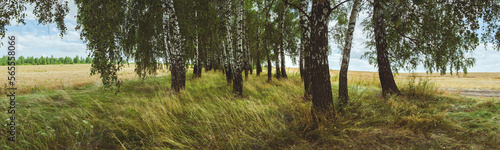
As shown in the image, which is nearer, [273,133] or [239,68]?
[273,133]

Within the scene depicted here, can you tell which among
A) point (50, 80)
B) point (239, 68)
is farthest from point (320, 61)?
point (50, 80)

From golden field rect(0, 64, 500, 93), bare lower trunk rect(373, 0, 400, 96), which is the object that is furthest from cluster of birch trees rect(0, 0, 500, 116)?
golden field rect(0, 64, 500, 93)

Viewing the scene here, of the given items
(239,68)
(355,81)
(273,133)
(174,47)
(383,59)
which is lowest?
(273,133)

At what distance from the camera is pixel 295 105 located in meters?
5.06

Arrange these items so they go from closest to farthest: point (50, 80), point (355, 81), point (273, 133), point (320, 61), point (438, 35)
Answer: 1. point (273, 133)
2. point (320, 61)
3. point (438, 35)
4. point (355, 81)
5. point (50, 80)

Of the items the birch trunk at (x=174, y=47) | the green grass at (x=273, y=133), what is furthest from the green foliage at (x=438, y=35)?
the birch trunk at (x=174, y=47)

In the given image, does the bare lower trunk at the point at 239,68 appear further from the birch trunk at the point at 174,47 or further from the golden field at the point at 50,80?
the golden field at the point at 50,80

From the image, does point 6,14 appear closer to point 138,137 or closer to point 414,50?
point 138,137

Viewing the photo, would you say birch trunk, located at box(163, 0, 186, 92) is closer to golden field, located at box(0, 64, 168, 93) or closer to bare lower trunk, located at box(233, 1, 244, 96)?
bare lower trunk, located at box(233, 1, 244, 96)

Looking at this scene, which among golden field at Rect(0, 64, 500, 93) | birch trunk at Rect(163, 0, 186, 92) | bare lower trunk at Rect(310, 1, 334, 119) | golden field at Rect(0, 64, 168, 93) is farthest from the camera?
golden field at Rect(0, 64, 500, 93)

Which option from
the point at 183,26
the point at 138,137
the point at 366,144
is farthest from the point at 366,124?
the point at 183,26

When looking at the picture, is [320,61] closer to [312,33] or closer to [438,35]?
[312,33]

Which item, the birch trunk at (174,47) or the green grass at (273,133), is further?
the birch trunk at (174,47)

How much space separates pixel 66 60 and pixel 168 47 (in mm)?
118524
